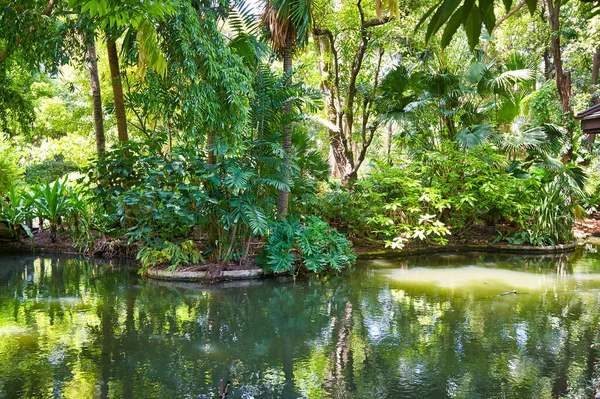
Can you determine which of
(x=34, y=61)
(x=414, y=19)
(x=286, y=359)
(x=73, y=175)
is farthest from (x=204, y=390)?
(x=73, y=175)

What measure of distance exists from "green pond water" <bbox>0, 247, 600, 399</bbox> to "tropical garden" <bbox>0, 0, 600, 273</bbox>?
1108mm

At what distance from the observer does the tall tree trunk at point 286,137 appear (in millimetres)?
7949

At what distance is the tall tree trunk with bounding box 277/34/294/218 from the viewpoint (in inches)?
313

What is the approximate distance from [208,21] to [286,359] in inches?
178

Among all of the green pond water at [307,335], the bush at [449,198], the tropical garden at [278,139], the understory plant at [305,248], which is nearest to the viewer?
the green pond water at [307,335]

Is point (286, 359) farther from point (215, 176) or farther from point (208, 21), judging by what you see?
point (208, 21)

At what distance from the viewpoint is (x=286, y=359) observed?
4.68m

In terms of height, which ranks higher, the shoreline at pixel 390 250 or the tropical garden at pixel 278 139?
the tropical garden at pixel 278 139

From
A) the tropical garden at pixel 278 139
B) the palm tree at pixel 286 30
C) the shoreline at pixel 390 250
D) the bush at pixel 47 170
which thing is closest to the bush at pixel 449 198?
the tropical garden at pixel 278 139

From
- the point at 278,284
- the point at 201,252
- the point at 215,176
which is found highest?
the point at 215,176

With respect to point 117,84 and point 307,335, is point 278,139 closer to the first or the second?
point 117,84

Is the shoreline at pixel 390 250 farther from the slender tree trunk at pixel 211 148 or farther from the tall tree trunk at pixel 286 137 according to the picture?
the slender tree trunk at pixel 211 148

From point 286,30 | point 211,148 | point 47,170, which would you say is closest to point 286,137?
point 211,148

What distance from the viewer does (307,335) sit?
536 cm
